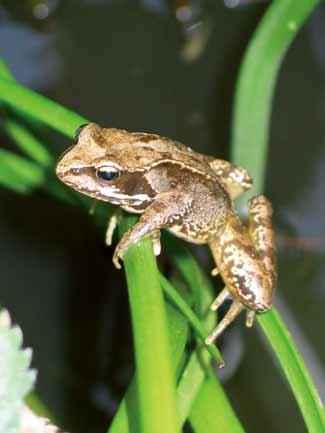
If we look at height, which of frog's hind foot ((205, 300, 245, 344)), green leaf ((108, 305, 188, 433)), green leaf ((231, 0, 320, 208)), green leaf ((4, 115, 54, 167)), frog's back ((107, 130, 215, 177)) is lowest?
green leaf ((108, 305, 188, 433))

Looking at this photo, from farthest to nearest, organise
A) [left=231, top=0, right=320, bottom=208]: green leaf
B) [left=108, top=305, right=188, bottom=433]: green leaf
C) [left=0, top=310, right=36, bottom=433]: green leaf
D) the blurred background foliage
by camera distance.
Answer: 1. the blurred background foliage
2. [left=231, top=0, right=320, bottom=208]: green leaf
3. [left=108, top=305, right=188, bottom=433]: green leaf
4. [left=0, top=310, right=36, bottom=433]: green leaf

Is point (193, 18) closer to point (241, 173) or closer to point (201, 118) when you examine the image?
point (201, 118)

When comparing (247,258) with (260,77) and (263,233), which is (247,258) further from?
(260,77)

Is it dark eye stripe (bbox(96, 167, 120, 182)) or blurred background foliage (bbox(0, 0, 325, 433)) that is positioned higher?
blurred background foliage (bbox(0, 0, 325, 433))

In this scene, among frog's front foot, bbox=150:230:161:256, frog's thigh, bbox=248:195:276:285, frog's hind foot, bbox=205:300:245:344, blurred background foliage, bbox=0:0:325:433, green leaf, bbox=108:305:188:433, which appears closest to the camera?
green leaf, bbox=108:305:188:433

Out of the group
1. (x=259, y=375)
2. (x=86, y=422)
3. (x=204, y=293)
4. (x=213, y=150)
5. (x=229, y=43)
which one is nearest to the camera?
(x=204, y=293)

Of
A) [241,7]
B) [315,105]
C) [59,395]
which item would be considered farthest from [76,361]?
[241,7]

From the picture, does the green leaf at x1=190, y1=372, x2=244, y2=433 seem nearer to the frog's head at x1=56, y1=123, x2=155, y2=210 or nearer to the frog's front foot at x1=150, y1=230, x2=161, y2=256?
the frog's front foot at x1=150, y1=230, x2=161, y2=256

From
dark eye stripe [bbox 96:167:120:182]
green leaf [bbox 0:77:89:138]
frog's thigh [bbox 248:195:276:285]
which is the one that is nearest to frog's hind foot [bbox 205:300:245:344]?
frog's thigh [bbox 248:195:276:285]
